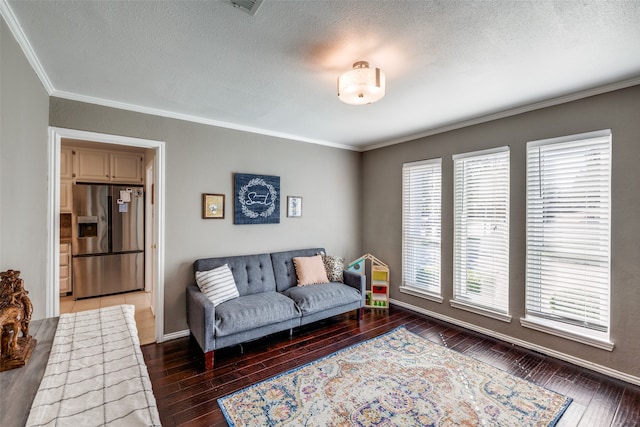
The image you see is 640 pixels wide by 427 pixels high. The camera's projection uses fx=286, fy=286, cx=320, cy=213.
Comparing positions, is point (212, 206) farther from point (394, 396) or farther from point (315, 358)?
point (394, 396)

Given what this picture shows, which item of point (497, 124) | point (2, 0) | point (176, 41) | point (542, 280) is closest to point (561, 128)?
point (497, 124)

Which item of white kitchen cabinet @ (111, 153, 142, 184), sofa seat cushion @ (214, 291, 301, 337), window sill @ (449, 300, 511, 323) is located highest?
white kitchen cabinet @ (111, 153, 142, 184)

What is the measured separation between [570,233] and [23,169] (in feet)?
14.3

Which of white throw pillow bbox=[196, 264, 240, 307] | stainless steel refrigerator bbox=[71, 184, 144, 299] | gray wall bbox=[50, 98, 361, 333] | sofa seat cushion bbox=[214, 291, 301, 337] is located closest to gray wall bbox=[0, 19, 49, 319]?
gray wall bbox=[50, 98, 361, 333]

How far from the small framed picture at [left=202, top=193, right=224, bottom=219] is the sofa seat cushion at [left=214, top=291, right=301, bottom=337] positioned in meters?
1.02

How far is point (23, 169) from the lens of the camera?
186 centimetres

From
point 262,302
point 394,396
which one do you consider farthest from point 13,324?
point 394,396

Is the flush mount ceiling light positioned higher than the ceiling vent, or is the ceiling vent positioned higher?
the ceiling vent

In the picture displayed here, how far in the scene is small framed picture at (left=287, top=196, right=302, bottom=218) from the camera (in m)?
4.06

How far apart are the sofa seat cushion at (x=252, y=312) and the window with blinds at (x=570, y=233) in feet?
8.30

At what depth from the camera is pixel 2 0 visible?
144cm

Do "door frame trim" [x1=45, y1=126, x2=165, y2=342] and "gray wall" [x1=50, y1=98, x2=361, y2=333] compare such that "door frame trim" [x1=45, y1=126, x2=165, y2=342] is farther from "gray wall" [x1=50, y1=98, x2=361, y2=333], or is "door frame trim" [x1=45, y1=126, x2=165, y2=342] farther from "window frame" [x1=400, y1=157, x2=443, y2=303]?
"window frame" [x1=400, y1=157, x2=443, y2=303]

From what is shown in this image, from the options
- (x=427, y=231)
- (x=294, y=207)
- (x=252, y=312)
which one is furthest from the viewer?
(x=294, y=207)

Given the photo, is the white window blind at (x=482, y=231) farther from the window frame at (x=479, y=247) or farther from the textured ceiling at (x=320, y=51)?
the textured ceiling at (x=320, y=51)
